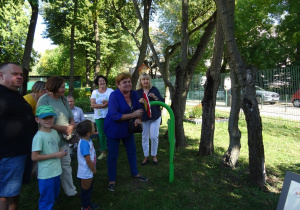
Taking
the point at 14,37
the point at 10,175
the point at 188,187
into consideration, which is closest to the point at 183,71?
the point at 188,187

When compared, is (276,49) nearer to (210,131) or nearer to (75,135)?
(210,131)

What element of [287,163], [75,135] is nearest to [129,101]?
[75,135]

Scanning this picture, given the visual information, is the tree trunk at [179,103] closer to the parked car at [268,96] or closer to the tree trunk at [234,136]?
the tree trunk at [234,136]

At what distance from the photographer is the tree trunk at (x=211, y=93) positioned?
4.77 metres

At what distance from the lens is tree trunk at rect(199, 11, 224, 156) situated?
477cm

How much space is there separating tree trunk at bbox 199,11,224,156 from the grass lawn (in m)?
0.31

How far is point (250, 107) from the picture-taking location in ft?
11.4

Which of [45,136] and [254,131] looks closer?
[45,136]

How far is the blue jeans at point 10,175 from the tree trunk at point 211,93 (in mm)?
3614

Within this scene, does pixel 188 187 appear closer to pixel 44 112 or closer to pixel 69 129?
pixel 69 129

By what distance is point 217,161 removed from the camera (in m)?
4.64

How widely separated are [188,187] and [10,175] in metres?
2.51

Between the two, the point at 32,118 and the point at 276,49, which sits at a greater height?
the point at 276,49

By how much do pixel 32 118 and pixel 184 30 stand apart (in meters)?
4.38
